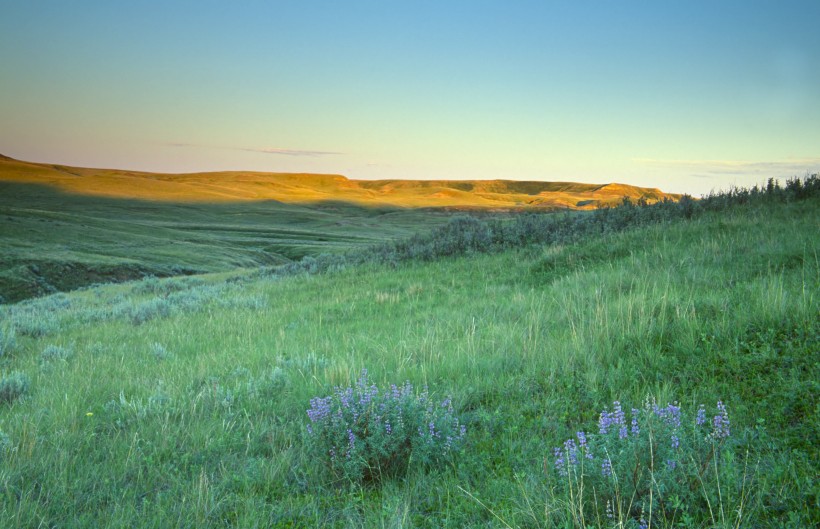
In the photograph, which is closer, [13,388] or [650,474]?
[650,474]

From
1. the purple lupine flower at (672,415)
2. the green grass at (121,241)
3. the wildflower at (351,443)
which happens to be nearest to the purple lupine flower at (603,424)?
the purple lupine flower at (672,415)

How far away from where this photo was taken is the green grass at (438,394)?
2645 mm

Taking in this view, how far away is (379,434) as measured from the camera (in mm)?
3188

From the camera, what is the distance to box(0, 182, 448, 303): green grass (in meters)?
32.8

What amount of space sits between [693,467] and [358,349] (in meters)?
3.73

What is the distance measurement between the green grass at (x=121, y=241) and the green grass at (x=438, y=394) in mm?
29999

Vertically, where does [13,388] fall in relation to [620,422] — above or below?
below

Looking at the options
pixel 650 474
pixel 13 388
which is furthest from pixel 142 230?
pixel 650 474

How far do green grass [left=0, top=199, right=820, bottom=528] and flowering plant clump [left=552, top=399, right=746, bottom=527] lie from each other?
0.33 feet

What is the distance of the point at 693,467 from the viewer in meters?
2.46

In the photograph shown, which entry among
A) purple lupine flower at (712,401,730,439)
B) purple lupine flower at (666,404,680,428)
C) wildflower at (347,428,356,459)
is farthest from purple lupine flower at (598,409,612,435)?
wildflower at (347,428,356,459)

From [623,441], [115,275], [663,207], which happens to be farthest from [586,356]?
[115,275]

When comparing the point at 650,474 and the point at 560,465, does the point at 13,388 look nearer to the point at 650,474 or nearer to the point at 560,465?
the point at 560,465

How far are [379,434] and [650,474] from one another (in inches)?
62.6
